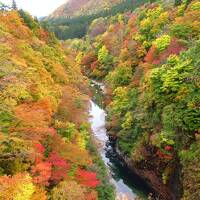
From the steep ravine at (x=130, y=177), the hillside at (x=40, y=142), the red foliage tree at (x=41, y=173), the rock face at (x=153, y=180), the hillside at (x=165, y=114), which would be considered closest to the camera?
the red foliage tree at (x=41, y=173)

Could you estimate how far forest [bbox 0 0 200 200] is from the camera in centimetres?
2839

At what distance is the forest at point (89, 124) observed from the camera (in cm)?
2839

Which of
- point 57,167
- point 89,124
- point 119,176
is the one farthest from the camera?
point 119,176

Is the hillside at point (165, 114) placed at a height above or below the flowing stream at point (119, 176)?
above

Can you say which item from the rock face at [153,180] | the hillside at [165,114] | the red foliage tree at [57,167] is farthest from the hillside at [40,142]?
the rock face at [153,180]

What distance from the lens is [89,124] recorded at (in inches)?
1933

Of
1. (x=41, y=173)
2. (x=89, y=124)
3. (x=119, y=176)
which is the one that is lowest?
(x=119, y=176)

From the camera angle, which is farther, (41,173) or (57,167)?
(57,167)

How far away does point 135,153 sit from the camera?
156ft

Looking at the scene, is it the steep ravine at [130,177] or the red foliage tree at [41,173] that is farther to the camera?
the steep ravine at [130,177]

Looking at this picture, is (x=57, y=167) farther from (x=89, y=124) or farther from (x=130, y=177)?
(x=130, y=177)

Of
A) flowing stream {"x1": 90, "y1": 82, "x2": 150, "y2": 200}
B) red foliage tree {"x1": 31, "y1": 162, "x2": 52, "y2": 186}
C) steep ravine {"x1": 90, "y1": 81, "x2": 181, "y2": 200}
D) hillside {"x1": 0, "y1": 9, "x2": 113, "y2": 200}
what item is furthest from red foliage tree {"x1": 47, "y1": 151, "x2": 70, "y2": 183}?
steep ravine {"x1": 90, "y1": 81, "x2": 181, "y2": 200}

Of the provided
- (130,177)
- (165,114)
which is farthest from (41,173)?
(130,177)

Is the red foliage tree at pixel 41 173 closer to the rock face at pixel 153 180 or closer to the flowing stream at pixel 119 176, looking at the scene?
the flowing stream at pixel 119 176
